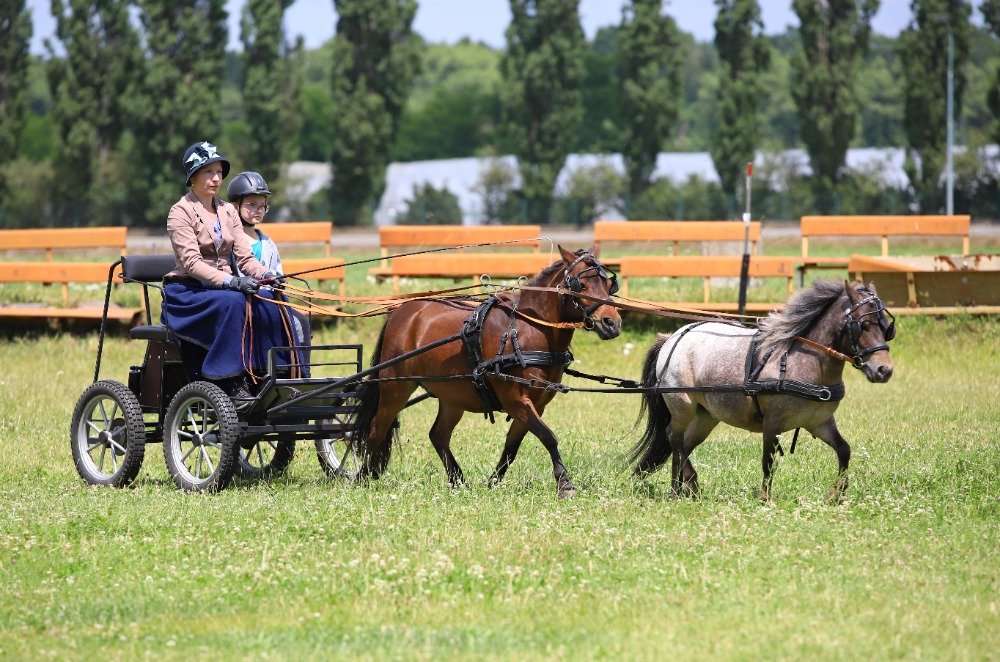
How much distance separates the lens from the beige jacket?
10609mm

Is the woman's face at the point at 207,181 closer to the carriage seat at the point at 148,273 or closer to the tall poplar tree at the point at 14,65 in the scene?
the carriage seat at the point at 148,273

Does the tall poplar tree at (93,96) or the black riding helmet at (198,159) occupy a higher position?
the tall poplar tree at (93,96)

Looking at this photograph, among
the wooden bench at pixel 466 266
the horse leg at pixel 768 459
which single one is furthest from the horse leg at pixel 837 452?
the wooden bench at pixel 466 266

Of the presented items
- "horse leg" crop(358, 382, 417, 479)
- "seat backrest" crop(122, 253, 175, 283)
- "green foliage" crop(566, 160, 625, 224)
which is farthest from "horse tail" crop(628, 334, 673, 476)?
"green foliage" crop(566, 160, 625, 224)

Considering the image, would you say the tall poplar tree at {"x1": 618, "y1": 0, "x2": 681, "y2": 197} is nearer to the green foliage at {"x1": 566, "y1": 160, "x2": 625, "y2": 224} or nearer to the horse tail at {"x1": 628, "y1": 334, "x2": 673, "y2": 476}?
the green foliage at {"x1": 566, "y1": 160, "x2": 625, "y2": 224}

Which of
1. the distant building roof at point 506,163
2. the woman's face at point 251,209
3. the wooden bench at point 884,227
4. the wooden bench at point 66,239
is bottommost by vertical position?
the wooden bench at point 66,239

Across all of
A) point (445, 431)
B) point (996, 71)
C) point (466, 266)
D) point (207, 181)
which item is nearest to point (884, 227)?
point (466, 266)

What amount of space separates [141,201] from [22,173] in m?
7.68

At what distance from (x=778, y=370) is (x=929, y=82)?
3521 cm

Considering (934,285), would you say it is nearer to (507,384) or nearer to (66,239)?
(507,384)

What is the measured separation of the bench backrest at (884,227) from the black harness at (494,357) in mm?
11206

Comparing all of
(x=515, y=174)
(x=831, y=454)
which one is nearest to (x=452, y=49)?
(x=515, y=174)

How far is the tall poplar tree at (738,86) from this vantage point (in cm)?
4500

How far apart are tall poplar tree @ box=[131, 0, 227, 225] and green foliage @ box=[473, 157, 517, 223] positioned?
9610 millimetres
